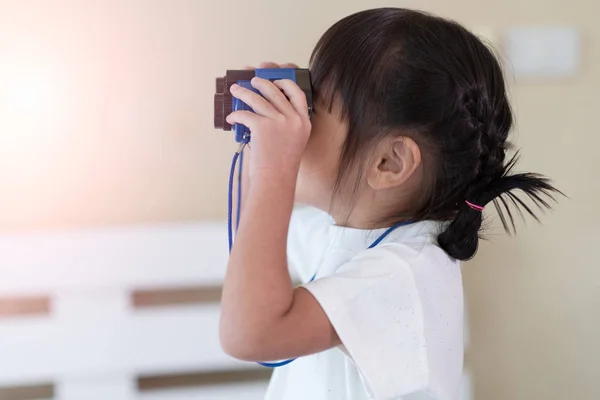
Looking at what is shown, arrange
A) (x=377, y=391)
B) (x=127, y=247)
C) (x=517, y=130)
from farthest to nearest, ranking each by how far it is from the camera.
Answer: (x=517, y=130), (x=127, y=247), (x=377, y=391)

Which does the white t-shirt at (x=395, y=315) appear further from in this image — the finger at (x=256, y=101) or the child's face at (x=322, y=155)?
the finger at (x=256, y=101)

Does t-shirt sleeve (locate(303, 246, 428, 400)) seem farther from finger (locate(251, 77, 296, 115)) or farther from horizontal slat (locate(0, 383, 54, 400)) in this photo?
horizontal slat (locate(0, 383, 54, 400))

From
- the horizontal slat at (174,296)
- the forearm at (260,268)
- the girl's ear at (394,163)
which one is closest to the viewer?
the forearm at (260,268)

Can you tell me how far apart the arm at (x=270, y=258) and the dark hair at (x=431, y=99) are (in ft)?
0.26

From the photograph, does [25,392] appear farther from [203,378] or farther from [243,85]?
[243,85]

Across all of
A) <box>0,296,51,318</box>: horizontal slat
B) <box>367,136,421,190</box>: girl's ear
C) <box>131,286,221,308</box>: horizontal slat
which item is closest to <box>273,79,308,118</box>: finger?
<box>367,136,421,190</box>: girl's ear

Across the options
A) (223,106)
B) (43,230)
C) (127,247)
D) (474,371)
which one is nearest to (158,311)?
(127,247)

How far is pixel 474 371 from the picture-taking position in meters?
1.12

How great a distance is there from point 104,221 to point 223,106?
40cm

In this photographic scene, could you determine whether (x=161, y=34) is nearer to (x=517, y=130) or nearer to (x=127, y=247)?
(x=127, y=247)

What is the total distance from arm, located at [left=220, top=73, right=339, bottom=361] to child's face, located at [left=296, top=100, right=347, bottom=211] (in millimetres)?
61

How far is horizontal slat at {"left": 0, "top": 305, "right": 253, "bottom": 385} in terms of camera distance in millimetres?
948

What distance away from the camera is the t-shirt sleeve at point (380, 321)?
0.65 m

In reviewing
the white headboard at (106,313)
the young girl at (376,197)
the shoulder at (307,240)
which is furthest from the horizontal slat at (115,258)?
the young girl at (376,197)
